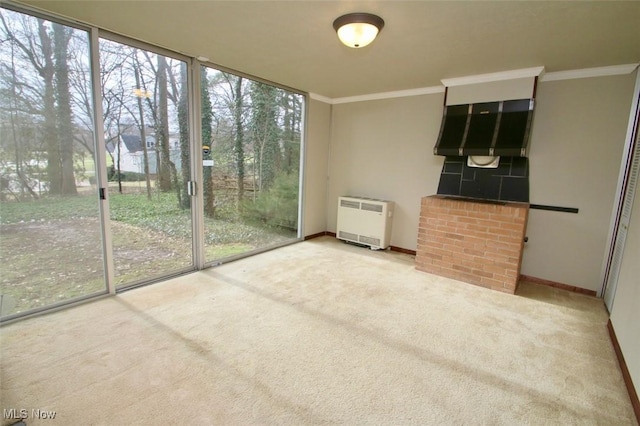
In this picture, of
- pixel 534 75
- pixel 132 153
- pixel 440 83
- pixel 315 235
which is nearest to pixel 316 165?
pixel 315 235

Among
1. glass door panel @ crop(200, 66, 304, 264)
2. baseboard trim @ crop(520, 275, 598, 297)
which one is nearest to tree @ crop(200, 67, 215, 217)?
glass door panel @ crop(200, 66, 304, 264)

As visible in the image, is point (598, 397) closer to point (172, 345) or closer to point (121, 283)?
point (172, 345)

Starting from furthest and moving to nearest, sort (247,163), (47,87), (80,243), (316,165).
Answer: (316,165), (247,163), (80,243), (47,87)

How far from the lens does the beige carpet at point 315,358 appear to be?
1.66 metres

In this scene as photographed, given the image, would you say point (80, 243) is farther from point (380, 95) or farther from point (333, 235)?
point (380, 95)

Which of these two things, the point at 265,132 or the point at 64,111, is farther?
the point at 265,132

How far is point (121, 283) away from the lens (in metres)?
3.00

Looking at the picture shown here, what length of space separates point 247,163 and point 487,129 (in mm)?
3009

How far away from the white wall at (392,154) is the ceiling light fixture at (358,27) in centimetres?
221

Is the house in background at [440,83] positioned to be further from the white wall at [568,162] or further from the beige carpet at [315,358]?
the beige carpet at [315,358]


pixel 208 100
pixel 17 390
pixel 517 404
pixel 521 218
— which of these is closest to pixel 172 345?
pixel 17 390

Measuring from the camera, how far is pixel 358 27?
2221mm

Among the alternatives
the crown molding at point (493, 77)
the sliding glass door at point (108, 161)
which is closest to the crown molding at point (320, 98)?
the sliding glass door at point (108, 161)

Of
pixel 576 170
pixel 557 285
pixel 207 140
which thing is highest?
pixel 207 140
